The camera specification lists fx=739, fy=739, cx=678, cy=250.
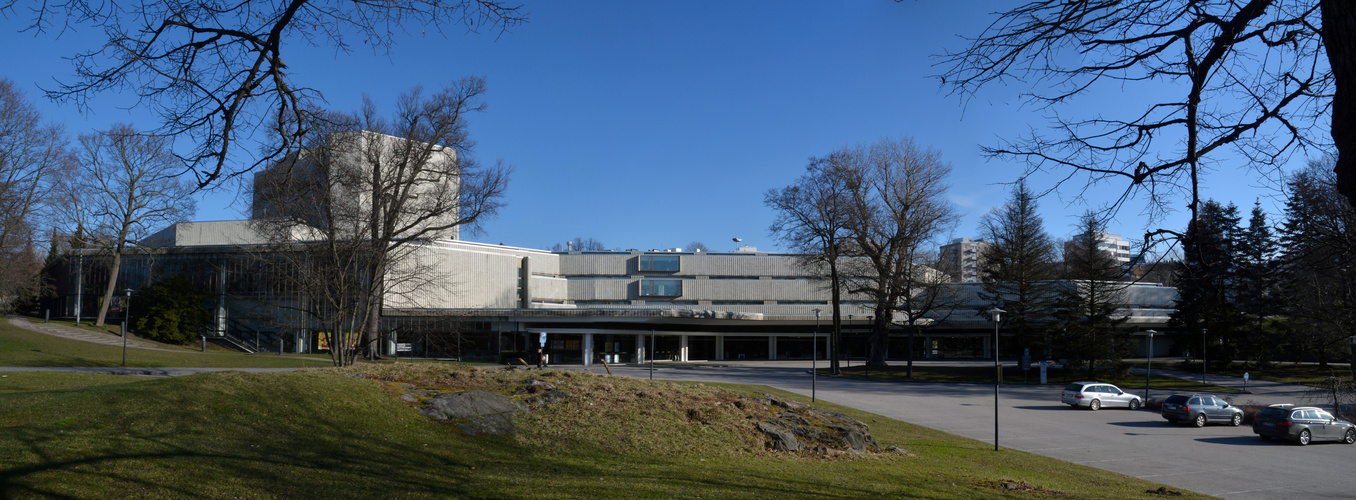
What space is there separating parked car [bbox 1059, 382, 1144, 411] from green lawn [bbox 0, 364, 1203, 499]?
20.1 metres

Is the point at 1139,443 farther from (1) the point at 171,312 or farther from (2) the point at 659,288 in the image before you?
(1) the point at 171,312

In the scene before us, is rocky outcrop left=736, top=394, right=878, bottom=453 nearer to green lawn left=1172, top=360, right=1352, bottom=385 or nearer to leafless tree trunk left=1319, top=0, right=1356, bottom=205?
leafless tree trunk left=1319, top=0, right=1356, bottom=205

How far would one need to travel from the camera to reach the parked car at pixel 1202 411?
2736 cm

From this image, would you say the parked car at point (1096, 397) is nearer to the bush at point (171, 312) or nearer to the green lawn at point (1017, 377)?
the green lawn at point (1017, 377)

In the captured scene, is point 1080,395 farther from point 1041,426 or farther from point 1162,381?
point 1162,381

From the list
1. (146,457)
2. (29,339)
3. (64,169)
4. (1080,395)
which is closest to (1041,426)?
(1080,395)

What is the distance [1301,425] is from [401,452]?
87.4ft

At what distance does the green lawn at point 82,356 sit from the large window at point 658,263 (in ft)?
115

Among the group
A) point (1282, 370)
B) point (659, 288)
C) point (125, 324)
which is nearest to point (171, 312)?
point (125, 324)

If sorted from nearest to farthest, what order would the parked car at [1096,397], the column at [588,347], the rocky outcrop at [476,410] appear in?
1. the rocky outcrop at [476,410]
2. the parked car at [1096,397]
3. the column at [588,347]

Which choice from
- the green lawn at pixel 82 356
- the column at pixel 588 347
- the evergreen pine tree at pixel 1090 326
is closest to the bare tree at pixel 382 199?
the green lawn at pixel 82 356

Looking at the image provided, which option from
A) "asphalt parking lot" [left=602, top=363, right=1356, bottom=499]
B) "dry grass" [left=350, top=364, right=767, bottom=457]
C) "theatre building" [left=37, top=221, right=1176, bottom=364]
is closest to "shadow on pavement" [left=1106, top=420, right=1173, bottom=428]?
"asphalt parking lot" [left=602, top=363, right=1356, bottom=499]

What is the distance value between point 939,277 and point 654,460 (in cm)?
4497

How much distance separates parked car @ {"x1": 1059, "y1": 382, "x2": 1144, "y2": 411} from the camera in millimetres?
32781
